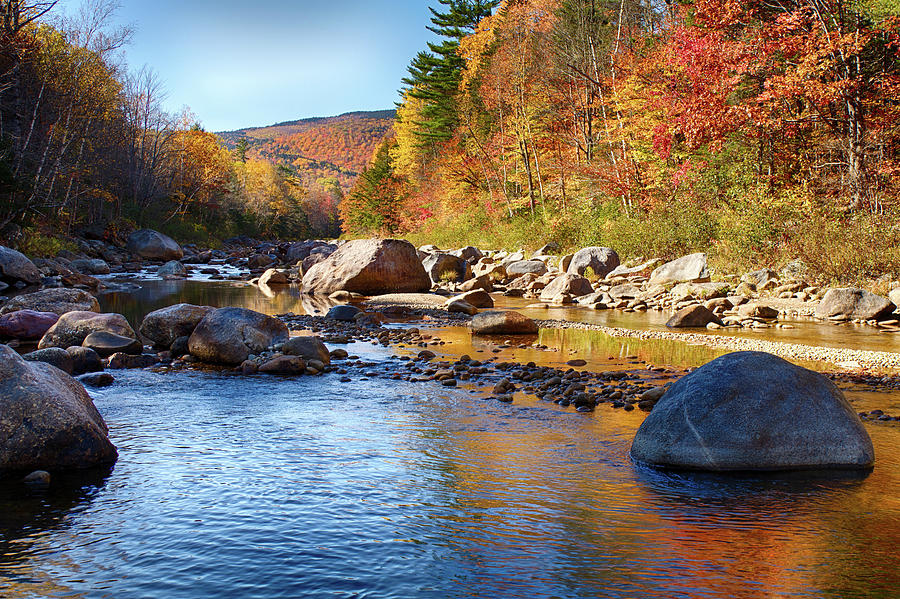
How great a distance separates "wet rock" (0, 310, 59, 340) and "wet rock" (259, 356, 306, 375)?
4.94 m

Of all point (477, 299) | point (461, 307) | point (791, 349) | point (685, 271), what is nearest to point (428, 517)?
point (791, 349)

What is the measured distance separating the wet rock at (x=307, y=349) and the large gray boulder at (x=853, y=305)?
994cm

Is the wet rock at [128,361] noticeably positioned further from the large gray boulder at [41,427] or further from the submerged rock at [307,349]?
the large gray boulder at [41,427]

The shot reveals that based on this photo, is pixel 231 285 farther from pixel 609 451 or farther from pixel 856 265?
pixel 609 451

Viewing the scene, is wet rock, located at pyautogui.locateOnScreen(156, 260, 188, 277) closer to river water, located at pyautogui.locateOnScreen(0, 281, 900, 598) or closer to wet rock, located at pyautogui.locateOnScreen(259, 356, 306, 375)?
wet rock, located at pyautogui.locateOnScreen(259, 356, 306, 375)

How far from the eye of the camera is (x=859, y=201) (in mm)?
16781

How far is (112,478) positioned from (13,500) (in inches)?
24.5

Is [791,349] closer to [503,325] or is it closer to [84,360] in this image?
[503,325]

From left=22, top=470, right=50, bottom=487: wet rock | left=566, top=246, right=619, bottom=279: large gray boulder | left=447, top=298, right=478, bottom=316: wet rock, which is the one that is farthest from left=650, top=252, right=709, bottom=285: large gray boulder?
left=22, top=470, right=50, bottom=487: wet rock

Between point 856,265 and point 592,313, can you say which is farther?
point 592,313

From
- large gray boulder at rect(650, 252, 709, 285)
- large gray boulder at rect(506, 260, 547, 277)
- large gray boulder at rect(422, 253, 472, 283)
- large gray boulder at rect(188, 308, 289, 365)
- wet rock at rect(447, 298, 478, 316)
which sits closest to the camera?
large gray boulder at rect(188, 308, 289, 365)

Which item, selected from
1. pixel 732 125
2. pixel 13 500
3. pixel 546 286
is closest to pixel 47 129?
pixel 546 286

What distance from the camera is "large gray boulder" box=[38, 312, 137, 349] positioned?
1000 centimetres

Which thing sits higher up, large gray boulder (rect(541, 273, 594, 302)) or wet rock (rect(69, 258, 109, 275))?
wet rock (rect(69, 258, 109, 275))
